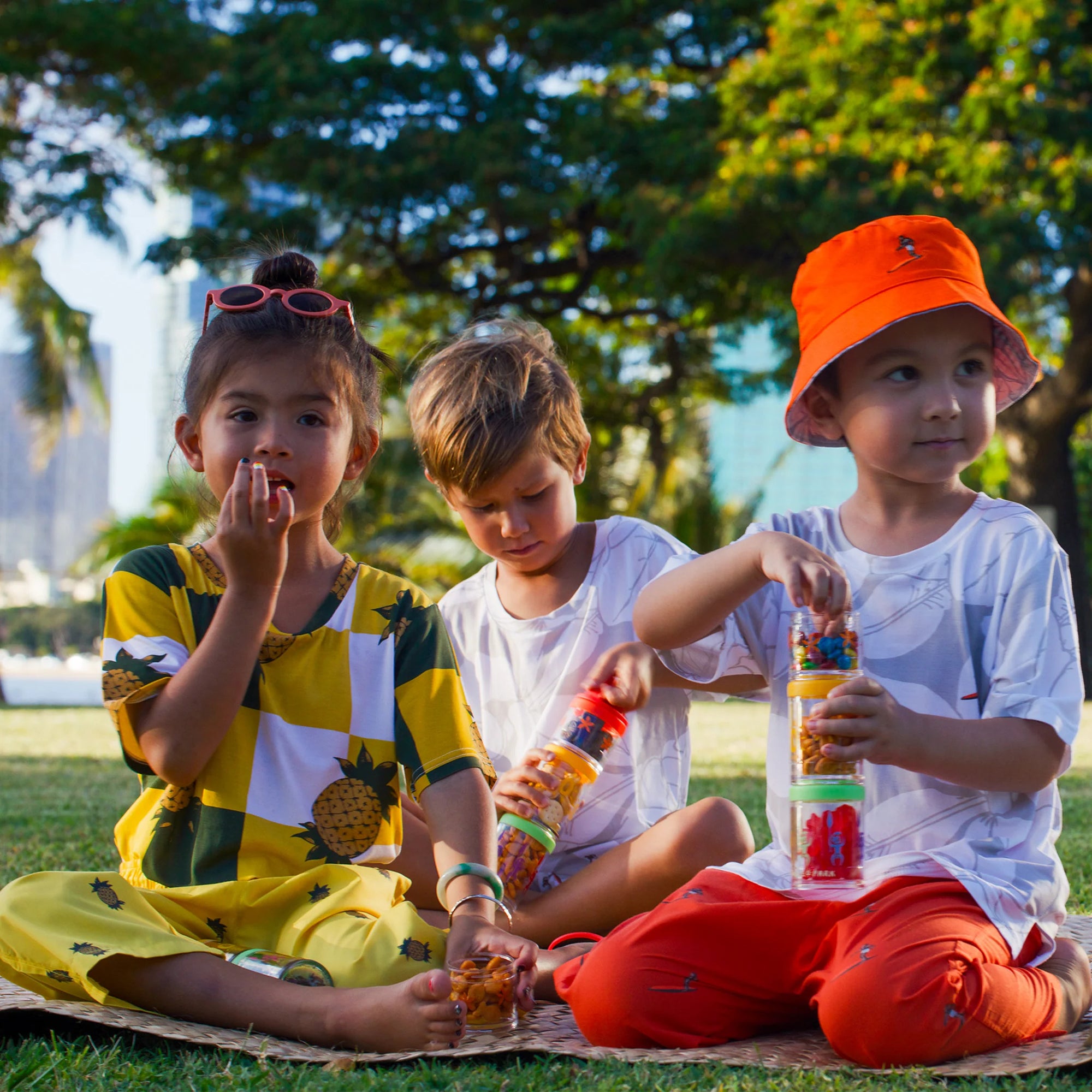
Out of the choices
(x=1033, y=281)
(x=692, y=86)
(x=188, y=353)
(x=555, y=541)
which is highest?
(x=692, y=86)

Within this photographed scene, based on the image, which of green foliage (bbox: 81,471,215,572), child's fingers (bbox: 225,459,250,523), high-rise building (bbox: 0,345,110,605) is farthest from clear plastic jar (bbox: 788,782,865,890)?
high-rise building (bbox: 0,345,110,605)

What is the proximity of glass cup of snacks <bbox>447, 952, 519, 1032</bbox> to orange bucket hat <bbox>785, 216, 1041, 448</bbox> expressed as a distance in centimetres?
113

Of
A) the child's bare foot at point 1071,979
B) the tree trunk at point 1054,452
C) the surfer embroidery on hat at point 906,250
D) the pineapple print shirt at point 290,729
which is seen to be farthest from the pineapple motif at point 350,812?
the tree trunk at point 1054,452

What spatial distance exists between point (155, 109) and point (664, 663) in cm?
1528

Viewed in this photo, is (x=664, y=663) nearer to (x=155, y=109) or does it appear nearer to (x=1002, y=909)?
(x=1002, y=909)

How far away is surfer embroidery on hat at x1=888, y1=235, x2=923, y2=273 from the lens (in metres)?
2.24

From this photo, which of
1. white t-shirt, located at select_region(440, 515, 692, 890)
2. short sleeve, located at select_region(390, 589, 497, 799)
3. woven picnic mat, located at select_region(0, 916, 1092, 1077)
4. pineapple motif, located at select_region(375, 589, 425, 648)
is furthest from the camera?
white t-shirt, located at select_region(440, 515, 692, 890)

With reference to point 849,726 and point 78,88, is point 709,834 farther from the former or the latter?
point 78,88

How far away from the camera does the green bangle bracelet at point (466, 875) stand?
85.5 inches

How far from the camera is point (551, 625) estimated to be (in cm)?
288

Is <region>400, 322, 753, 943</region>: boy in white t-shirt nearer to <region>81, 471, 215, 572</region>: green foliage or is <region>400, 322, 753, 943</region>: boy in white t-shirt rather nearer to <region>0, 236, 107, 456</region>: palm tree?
<region>81, 471, 215, 572</region>: green foliage

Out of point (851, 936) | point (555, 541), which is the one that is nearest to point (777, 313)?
point (555, 541)

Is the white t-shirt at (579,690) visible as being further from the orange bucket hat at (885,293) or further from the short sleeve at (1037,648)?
the short sleeve at (1037,648)

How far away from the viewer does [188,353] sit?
2506 mm
